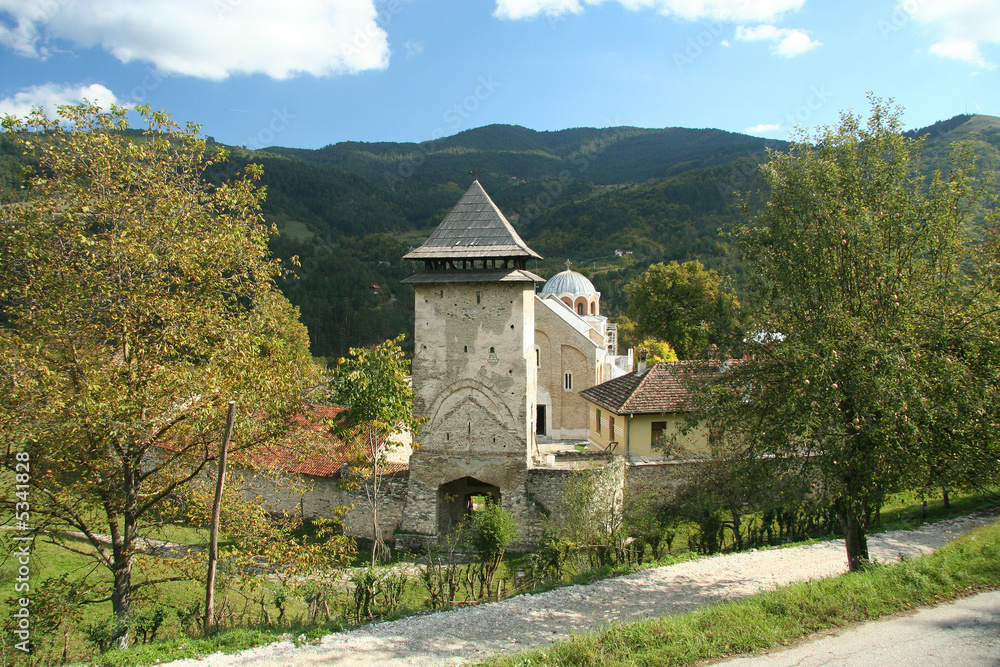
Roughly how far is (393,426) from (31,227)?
7730 millimetres

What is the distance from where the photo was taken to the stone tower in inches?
626

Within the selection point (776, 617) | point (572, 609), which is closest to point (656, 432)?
point (572, 609)

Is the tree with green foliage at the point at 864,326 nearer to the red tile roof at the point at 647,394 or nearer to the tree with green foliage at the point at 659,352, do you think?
the red tile roof at the point at 647,394

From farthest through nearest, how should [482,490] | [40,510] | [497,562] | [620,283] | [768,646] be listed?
[620,283], [482,490], [497,562], [40,510], [768,646]

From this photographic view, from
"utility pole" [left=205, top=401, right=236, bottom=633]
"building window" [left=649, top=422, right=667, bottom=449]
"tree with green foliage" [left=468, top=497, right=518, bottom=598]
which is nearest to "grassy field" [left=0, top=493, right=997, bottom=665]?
"utility pole" [left=205, top=401, right=236, bottom=633]

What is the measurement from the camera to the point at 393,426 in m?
13.3

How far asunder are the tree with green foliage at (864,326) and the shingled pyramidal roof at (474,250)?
677cm

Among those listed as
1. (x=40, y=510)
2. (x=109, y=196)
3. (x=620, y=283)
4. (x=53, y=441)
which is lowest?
(x=40, y=510)

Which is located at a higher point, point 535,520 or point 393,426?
point 393,426

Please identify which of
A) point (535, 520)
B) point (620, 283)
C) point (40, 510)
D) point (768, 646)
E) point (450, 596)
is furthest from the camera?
point (620, 283)

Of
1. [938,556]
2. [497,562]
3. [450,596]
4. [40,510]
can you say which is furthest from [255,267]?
[938,556]

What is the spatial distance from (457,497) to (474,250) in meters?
7.63

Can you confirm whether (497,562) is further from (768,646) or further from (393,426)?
(768,646)

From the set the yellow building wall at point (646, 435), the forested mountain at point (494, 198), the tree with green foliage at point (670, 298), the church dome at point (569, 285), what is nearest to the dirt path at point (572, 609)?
the yellow building wall at point (646, 435)
